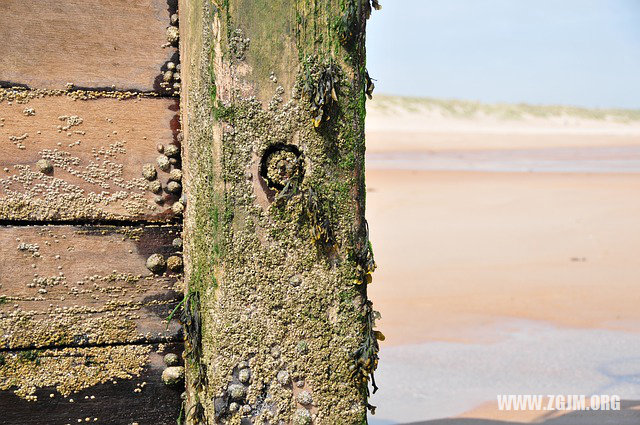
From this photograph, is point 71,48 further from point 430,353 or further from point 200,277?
point 430,353

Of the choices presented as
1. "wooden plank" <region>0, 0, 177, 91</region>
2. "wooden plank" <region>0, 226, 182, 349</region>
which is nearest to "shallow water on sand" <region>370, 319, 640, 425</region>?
"wooden plank" <region>0, 226, 182, 349</region>

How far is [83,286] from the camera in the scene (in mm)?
1636

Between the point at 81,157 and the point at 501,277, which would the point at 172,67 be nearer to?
the point at 81,157

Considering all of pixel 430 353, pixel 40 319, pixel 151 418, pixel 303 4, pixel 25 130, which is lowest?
pixel 430 353

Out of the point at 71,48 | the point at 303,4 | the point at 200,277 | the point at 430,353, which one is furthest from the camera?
the point at 430,353

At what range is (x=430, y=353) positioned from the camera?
257 inches

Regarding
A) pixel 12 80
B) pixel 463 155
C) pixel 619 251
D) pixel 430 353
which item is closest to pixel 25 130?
pixel 12 80

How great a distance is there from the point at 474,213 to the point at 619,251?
5.40m

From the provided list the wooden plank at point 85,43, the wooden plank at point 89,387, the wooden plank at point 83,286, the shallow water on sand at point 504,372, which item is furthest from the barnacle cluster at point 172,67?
the shallow water on sand at point 504,372

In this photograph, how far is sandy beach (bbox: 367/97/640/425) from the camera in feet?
18.6

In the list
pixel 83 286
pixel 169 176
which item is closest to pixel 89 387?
pixel 83 286

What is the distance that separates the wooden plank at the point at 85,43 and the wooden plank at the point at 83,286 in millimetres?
357

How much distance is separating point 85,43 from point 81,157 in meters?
0.27

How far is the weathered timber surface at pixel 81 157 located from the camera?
1.60m
